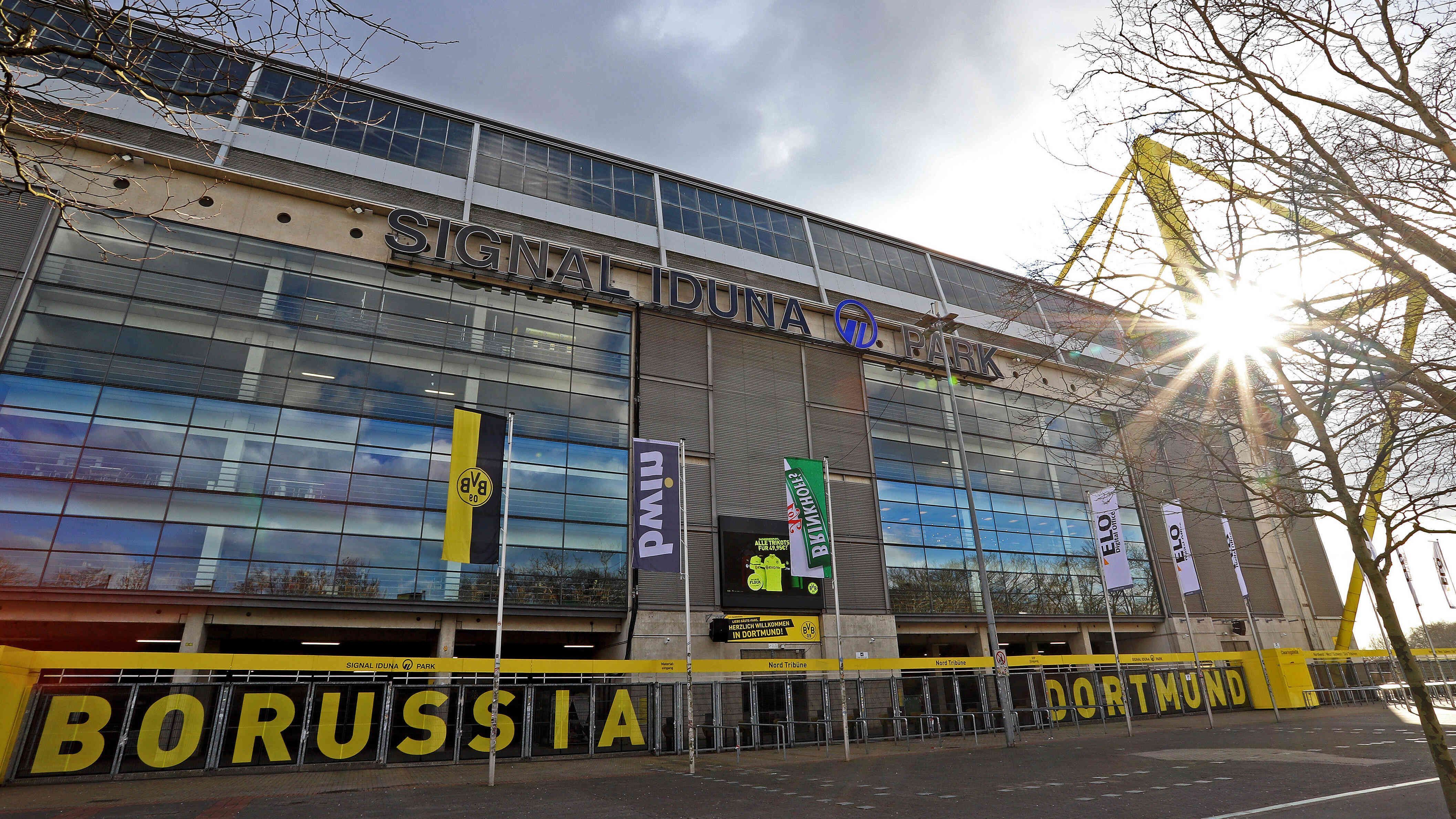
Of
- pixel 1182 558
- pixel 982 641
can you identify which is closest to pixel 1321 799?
pixel 1182 558

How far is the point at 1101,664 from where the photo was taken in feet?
103

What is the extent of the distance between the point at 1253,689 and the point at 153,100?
4609 cm

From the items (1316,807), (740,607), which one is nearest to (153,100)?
(1316,807)

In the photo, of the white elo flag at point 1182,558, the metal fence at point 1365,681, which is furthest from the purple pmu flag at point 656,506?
the metal fence at point 1365,681

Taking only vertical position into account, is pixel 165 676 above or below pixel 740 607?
below

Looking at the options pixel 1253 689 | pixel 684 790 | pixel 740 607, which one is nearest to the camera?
pixel 684 790

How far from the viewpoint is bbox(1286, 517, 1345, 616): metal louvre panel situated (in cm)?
4550

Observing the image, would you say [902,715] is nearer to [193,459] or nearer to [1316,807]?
[1316,807]

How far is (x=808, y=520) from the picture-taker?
73.6 feet

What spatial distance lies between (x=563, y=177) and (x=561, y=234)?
384 cm

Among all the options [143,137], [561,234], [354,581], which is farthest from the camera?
[561,234]

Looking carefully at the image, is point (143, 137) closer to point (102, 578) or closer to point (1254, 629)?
point (102, 578)

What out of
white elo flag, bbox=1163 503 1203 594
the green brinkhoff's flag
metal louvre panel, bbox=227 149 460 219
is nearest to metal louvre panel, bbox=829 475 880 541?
the green brinkhoff's flag

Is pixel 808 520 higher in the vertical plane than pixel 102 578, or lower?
higher
